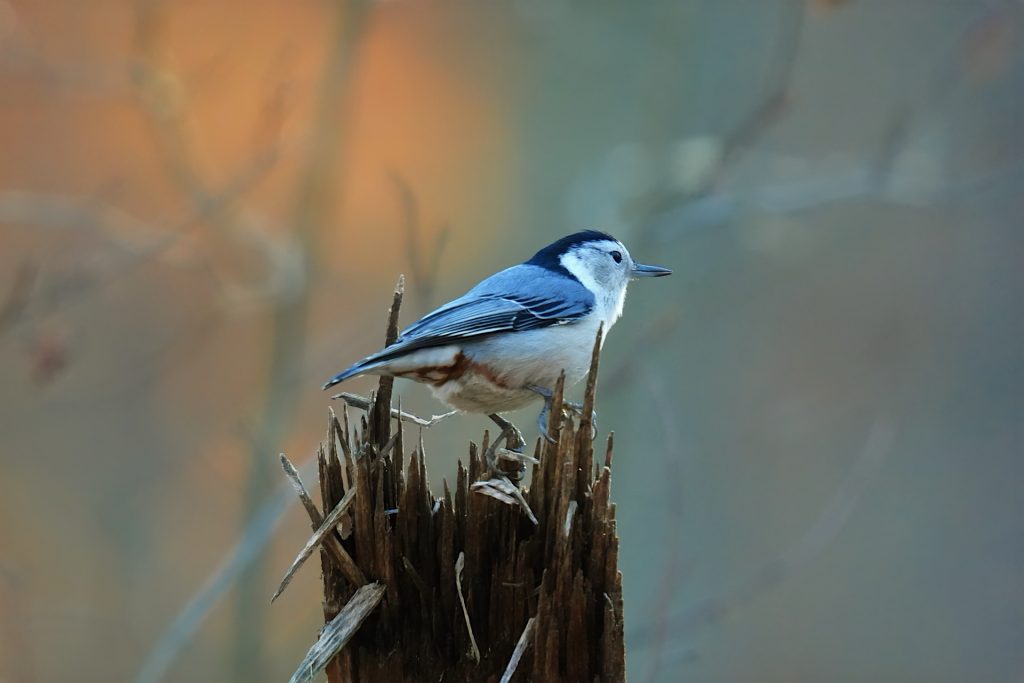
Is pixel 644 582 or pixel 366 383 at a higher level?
pixel 366 383

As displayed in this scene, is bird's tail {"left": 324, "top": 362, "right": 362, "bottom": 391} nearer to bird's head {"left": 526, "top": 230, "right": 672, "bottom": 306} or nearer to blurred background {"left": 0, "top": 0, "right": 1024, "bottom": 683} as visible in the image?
bird's head {"left": 526, "top": 230, "right": 672, "bottom": 306}

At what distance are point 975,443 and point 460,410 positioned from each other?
4.96 meters

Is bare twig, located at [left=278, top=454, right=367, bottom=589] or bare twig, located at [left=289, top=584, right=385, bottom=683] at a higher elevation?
bare twig, located at [left=278, top=454, right=367, bottom=589]

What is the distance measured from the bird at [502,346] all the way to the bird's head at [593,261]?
0.11 m

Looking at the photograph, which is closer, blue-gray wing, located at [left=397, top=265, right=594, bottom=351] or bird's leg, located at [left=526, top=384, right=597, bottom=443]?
bird's leg, located at [left=526, top=384, right=597, bottom=443]

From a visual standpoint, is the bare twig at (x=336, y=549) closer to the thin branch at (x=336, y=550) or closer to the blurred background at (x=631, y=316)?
the thin branch at (x=336, y=550)

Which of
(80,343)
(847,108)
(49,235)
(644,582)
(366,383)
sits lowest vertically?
(644,582)

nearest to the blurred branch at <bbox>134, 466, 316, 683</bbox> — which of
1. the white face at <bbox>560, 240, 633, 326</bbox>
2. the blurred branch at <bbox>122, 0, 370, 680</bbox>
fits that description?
the blurred branch at <bbox>122, 0, 370, 680</bbox>

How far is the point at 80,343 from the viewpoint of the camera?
→ 20.2 ft

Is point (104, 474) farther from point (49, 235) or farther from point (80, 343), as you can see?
point (49, 235)

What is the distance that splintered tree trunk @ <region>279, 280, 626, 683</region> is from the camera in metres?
2.09

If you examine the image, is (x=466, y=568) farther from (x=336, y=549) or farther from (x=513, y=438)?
(x=513, y=438)

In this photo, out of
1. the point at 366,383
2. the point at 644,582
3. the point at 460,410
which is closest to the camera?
the point at 460,410

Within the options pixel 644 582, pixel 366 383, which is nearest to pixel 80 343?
pixel 366 383
